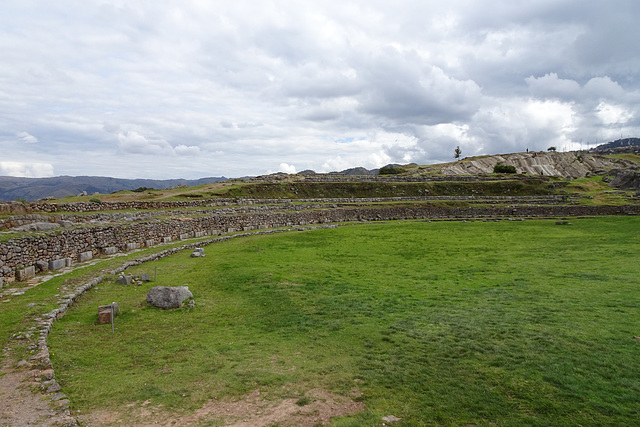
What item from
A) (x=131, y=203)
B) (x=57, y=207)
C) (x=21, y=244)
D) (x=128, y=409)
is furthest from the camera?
(x=131, y=203)

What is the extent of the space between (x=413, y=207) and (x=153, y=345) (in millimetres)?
44025

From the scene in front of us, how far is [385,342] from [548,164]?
4343 inches

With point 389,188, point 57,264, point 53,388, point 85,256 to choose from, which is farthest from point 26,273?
point 389,188

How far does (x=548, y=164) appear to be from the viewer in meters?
99.1

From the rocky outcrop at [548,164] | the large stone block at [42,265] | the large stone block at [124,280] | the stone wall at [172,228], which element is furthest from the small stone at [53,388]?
the rocky outcrop at [548,164]

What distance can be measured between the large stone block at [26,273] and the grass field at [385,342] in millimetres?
3296

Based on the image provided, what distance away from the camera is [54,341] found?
9.16m

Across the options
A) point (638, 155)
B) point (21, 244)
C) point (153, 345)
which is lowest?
point (153, 345)

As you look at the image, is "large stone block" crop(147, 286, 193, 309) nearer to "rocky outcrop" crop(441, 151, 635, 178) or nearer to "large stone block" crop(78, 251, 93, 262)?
"large stone block" crop(78, 251, 93, 262)

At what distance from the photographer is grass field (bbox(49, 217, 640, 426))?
21.5 ft

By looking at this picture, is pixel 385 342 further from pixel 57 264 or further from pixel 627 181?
pixel 627 181

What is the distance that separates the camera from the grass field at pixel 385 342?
657 centimetres

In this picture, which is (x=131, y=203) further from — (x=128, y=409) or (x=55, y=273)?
(x=128, y=409)

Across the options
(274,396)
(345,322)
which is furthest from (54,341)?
(345,322)
